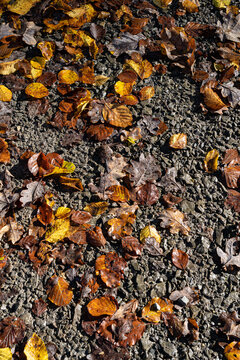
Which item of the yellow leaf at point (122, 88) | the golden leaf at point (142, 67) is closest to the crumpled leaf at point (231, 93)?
the golden leaf at point (142, 67)

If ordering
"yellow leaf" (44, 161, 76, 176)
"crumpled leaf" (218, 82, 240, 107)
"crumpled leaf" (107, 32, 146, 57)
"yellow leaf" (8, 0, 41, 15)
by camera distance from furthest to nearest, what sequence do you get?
"yellow leaf" (8, 0, 41, 15) < "crumpled leaf" (107, 32, 146, 57) < "crumpled leaf" (218, 82, 240, 107) < "yellow leaf" (44, 161, 76, 176)

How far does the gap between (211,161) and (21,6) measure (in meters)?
2.40

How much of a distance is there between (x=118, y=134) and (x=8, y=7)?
5.96 ft

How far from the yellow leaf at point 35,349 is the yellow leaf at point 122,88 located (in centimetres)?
198

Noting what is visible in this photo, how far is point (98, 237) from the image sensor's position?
2404 millimetres

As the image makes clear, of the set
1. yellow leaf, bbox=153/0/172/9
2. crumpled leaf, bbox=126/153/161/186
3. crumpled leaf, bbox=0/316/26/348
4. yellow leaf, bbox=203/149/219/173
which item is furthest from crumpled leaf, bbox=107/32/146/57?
crumpled leaf, bbox=0/316/26/348

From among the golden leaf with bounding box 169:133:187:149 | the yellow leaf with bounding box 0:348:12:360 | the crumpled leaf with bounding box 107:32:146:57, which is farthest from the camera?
the crumpled leaf with bounding box 107:32:146:57

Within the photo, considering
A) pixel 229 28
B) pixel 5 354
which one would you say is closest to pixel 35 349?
pixel 5 354

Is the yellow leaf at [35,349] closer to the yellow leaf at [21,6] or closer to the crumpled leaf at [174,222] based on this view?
the crumpled leaf at [174,222]

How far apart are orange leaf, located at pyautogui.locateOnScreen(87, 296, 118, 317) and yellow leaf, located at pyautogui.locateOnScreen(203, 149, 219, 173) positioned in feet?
3.98

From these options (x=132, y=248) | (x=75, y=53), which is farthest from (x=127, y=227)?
(x=75, y=53)

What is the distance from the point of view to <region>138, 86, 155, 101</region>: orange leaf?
9.89ft

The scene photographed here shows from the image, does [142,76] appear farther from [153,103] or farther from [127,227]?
[127,227]

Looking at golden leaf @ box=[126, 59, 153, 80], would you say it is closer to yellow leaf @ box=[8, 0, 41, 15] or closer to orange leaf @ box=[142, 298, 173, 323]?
yellow leaf @ box=[8, 0, 41, 15]
